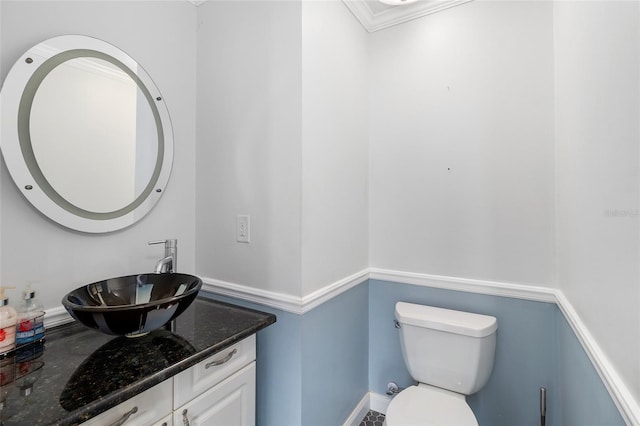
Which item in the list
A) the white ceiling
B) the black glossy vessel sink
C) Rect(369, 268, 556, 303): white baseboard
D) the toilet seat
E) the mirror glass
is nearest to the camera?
the black glossy vessel sink

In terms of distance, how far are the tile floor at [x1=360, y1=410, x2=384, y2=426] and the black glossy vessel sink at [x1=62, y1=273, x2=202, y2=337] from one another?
1361mm

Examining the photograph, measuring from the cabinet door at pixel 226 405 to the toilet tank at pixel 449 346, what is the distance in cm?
80

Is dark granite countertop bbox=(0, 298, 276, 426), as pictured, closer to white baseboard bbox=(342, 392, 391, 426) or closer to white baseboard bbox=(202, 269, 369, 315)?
white baseboard bbox=(202, 269, 369, 315)

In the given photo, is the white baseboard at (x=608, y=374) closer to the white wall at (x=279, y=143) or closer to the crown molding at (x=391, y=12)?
the white wall at (x=279, y=143)

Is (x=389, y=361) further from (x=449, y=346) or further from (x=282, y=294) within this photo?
(x=282, y=294)

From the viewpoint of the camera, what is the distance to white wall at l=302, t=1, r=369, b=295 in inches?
52.9

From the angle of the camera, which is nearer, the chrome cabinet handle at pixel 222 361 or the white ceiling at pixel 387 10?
the chrome cabinet handle at pixel 222 361

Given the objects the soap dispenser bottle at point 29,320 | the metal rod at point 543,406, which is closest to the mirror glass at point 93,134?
the soap dispenser bottle at point 29,320

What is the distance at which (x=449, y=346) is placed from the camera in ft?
4.79

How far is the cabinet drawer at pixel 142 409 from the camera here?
0.77 meters

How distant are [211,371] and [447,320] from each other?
108 cm

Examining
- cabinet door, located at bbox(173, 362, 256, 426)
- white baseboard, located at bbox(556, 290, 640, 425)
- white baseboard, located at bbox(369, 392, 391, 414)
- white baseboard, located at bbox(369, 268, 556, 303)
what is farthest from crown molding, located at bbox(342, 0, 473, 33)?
white baseboard, located at bbox(369, 392, 391, 414)

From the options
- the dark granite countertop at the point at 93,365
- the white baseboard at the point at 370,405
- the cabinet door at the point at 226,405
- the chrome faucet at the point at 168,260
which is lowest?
the white baseboard at the point at 370,405

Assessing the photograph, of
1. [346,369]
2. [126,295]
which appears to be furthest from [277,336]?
[126,295]
